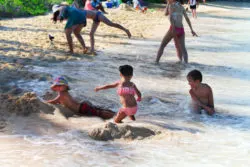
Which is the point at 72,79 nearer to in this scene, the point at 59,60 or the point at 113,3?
the point at 59,60

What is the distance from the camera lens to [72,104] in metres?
6.42

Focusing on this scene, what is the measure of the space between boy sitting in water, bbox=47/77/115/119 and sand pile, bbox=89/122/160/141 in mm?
709

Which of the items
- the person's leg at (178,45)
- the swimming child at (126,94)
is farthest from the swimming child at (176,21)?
the swimming child at (126,94)

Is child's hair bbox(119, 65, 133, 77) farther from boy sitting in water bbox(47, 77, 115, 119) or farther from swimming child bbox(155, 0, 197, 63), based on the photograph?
swimming child bbox(155, 0, 197, 63)

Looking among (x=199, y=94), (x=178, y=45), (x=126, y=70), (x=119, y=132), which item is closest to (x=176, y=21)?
(x=178, y=45)

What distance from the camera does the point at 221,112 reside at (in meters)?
6.98

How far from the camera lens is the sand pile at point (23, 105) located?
6.19 meters

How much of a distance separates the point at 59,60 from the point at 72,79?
175 cm

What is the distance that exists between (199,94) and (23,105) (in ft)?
8.14

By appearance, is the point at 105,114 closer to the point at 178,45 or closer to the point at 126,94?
the point at 126,94

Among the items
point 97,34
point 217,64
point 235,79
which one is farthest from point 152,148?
point 97,34

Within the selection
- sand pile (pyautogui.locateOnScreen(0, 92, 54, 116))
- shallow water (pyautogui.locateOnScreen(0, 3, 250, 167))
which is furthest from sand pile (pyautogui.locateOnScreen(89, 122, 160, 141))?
sand pile (pyautogui.locateOnScreen(0, 92, 54, 116))

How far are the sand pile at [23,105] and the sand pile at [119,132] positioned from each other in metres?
1.03

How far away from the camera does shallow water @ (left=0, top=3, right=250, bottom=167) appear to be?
4945 millimetres
